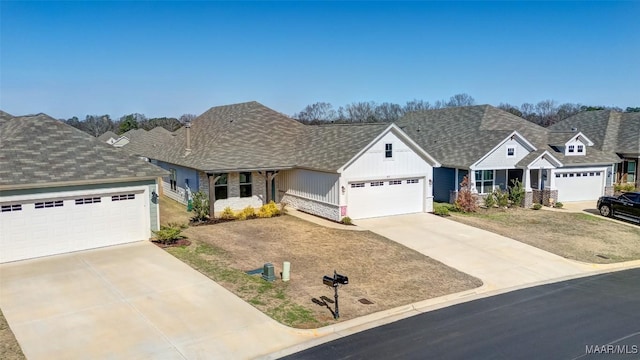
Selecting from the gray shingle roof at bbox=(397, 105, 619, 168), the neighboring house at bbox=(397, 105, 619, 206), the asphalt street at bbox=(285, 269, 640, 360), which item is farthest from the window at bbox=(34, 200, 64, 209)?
the gray shingle roof at bbox=(397, 105, 619, 168)

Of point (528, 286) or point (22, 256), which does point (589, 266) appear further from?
point (22, 256)

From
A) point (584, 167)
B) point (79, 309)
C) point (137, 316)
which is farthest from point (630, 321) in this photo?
point (584, 167)

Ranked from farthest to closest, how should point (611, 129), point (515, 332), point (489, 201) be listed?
point (611, 129), point (489, 201), point (515, 332)

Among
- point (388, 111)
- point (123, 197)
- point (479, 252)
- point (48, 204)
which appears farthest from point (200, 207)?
point (388, 111)

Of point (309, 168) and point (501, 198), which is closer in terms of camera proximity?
point (309, 168)

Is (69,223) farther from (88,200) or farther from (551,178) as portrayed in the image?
(551,178)

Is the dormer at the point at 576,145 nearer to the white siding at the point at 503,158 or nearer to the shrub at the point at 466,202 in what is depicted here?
the white siding at the point at 503,158
